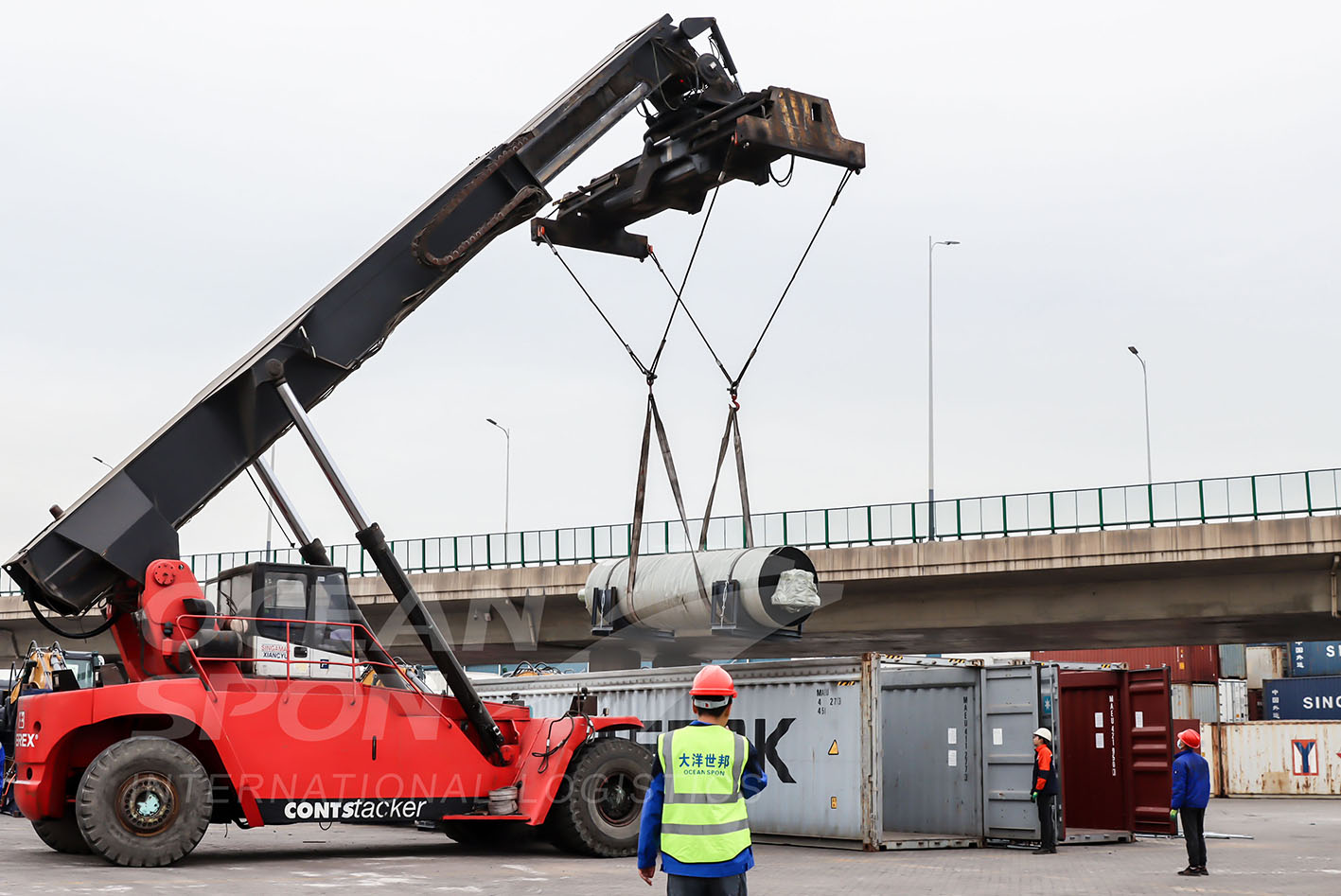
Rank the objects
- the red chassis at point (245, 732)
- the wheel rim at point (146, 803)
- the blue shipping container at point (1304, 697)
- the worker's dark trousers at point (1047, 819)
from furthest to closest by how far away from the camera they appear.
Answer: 1. the blue shipping container at point (1304, 697)
2. the worker's dark trousers at point (1047, 819)
3. the red chassis at point (245, 732)
4. the wheel rim at point (146, 803)

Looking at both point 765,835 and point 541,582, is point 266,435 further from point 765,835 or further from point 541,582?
point 541,582

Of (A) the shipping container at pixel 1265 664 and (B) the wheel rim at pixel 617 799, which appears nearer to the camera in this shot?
(B) the wheel rim at pixel 617 799

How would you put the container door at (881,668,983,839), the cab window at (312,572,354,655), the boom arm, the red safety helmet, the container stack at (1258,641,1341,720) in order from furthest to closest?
the container stack at (1258,641,1341,720)
the container door at (881,668,983,839)
the cab window at (312,572,354,655)
the boom arm
the red safety helmet

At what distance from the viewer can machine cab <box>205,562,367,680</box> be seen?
14594 mm

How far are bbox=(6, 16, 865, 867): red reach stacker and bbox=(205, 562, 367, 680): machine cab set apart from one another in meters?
0.02

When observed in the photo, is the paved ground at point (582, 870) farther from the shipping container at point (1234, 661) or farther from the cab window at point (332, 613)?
the shipping container at point (1234, 661)

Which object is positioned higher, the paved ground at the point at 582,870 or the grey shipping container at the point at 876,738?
the grey shipping container at the point at 876,738

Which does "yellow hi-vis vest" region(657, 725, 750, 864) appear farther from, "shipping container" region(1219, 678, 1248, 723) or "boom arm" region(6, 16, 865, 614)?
"shipping container" region(1219, 678, 1248, 723)

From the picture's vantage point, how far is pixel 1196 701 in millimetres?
49250

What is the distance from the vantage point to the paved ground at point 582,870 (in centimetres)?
1261

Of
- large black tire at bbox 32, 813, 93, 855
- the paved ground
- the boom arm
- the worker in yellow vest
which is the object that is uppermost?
the boom arm

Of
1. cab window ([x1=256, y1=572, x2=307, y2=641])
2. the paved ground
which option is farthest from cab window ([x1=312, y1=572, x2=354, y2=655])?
the paved ground

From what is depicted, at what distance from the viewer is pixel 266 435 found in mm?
15336

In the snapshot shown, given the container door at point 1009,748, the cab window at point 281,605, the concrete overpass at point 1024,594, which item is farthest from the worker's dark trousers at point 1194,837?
the concrete overpass at point 1024,594
